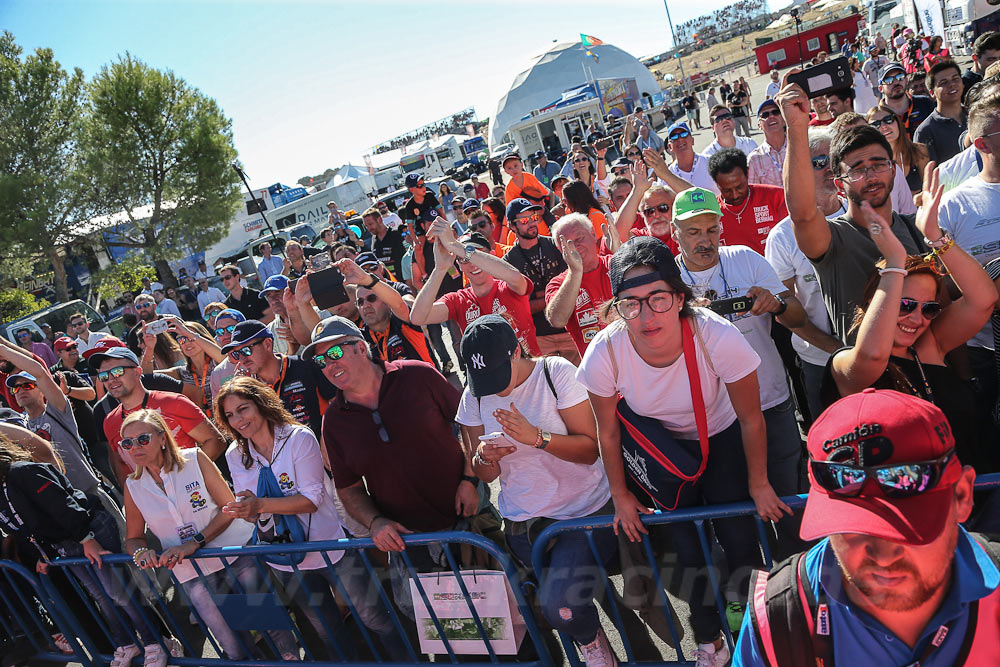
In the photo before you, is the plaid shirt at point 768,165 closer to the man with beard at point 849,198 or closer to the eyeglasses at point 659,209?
the eyeglasses at point 659,209

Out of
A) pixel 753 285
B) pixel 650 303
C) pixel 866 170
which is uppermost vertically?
pixel 866 170

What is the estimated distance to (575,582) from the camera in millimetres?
2816

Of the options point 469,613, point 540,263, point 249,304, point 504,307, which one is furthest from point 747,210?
point 249,304

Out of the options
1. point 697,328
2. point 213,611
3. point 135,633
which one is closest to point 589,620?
point 697,328

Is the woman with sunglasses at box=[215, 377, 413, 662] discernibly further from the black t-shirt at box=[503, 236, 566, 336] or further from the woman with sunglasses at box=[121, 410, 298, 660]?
the black t-shirt at box=[503, 236, 566, 336]

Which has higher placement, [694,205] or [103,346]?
[103,346]

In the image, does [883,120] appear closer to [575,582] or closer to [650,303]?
[650,303]

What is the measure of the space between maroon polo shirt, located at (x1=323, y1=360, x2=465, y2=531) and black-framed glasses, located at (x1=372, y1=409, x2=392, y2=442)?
12 millimetres

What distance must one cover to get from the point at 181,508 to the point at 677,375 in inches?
118

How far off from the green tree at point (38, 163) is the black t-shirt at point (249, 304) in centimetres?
2611

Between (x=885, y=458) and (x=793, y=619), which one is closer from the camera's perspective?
(x=885, y=458)

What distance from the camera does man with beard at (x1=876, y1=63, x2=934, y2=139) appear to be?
25.0 ft

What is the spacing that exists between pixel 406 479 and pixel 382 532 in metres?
0.30

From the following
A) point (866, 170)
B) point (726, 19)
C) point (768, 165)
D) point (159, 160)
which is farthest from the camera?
point (726, 19)
